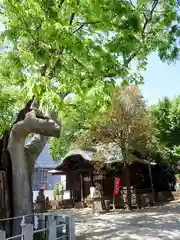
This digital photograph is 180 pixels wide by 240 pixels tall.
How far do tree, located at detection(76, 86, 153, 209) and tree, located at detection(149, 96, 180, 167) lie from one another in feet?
13.6

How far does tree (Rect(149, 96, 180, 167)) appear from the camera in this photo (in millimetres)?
17609

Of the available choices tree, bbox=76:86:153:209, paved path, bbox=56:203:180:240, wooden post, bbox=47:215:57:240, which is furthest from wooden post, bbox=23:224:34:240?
tree, bbox=76:86:153:209

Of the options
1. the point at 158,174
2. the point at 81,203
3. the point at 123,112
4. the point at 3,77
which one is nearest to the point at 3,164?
the point at 3,77

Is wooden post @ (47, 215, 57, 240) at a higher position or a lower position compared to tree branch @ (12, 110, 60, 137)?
lower

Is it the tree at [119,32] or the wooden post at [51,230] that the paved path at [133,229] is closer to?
the wooden post at [51,230]

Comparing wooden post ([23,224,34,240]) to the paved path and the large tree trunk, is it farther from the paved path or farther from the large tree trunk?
the paved path

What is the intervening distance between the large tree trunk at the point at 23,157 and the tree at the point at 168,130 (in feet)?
38.6

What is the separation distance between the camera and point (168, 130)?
18766 millimetres

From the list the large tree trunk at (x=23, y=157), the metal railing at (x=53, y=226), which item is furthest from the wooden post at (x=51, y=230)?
the large tree trunk at (x=23, y=157)

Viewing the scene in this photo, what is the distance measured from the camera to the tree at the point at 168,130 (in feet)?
57.8

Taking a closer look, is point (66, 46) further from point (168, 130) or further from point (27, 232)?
point (168, 130)

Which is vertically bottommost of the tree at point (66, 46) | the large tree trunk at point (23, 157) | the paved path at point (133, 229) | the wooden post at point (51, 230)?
the paved path at point (133, 229)

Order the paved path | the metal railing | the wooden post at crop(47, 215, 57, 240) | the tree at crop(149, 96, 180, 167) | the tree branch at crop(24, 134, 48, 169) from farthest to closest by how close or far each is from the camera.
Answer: the tree at crop(149, 96, 180, 167), the tree branch at crop(24, 134, 48, 169), the paved path, the metal railing, the wooden post at crop(47, 215, 57, 240)

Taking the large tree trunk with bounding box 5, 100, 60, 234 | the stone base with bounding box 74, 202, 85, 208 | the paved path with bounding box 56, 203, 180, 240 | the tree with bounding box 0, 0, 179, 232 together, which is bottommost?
the paved path with bounding box 56, 203, 180, 240
